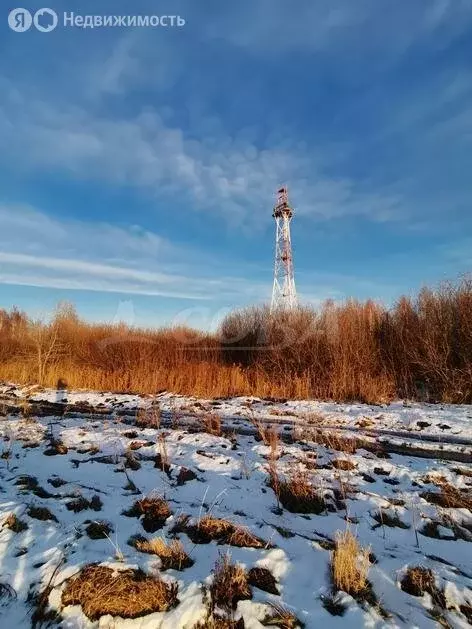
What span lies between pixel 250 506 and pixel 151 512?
1078 mm

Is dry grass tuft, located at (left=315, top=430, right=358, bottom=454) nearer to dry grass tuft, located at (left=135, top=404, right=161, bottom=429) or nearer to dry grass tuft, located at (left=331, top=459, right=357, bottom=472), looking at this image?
dry grass tuft, located at (left=331, top=459, right=357, bottom=472)

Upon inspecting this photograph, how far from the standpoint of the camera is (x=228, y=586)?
2.85 meters

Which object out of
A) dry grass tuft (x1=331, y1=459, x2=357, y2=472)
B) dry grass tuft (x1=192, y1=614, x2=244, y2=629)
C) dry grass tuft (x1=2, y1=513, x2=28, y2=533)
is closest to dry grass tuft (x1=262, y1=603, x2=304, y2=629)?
dry grass tuft (x1=192, y1=614, x2=244, y2=629)

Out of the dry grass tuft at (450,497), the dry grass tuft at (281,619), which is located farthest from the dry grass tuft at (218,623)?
the dry grass tuft at (450,497)

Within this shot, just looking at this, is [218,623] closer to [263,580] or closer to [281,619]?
[281,619]

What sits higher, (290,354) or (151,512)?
(290,354)

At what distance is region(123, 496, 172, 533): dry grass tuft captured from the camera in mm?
3852

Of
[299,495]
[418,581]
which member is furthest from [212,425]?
[418,581]

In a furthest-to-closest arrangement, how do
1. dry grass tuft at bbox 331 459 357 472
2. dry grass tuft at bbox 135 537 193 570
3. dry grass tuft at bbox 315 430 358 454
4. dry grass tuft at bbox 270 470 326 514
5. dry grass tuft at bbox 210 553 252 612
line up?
1. dry grass tuft at bbox 315 430 358 454
2. dry grass tuft at bbox 331 459 357 472
3. dry grass tuft at bbox 270 470 326 514
4. dry grass tuft at bbox 135 537 193 570
5. dry grass tuft at bbox 210 553 252 612

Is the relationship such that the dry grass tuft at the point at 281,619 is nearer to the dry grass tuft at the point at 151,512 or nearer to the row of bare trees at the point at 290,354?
the dry grass tuft at the point at 151,512

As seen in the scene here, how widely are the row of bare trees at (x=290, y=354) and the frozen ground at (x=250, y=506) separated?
166 inches

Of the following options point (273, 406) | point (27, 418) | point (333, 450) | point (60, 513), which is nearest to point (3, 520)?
point (60, 513)

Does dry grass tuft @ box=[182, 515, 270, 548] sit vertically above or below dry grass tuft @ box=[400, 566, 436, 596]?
above

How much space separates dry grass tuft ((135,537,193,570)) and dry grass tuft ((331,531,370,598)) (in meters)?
1.13
